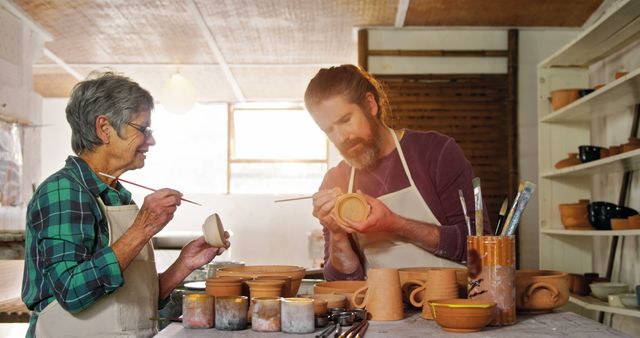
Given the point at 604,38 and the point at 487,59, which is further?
the point at 487,59

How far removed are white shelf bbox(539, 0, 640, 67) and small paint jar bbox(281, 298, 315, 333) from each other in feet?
9.19

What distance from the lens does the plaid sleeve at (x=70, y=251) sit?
77.6 inches

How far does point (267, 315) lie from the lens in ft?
5.76

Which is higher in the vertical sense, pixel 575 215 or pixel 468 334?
pixel 575 215

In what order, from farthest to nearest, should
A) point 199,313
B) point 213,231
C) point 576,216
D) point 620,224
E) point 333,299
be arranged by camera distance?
point 576,216, point 620,224, point 213,231, point 333,299, point 199,313

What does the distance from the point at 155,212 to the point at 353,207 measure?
2.17 ft

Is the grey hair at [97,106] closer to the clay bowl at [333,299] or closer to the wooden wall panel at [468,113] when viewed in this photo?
the clay bowl at [333,299]

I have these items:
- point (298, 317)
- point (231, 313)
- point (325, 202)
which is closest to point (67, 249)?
point (231, 313)

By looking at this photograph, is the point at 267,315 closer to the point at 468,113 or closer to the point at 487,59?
Answer: the point at 468,113

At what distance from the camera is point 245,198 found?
9.26m

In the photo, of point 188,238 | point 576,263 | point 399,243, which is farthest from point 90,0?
point 576,263

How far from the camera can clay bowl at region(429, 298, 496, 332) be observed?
5.57ft

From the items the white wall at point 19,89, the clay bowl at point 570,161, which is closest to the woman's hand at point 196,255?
the clay bowl at point 570,161

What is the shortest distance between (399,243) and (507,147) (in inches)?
126
